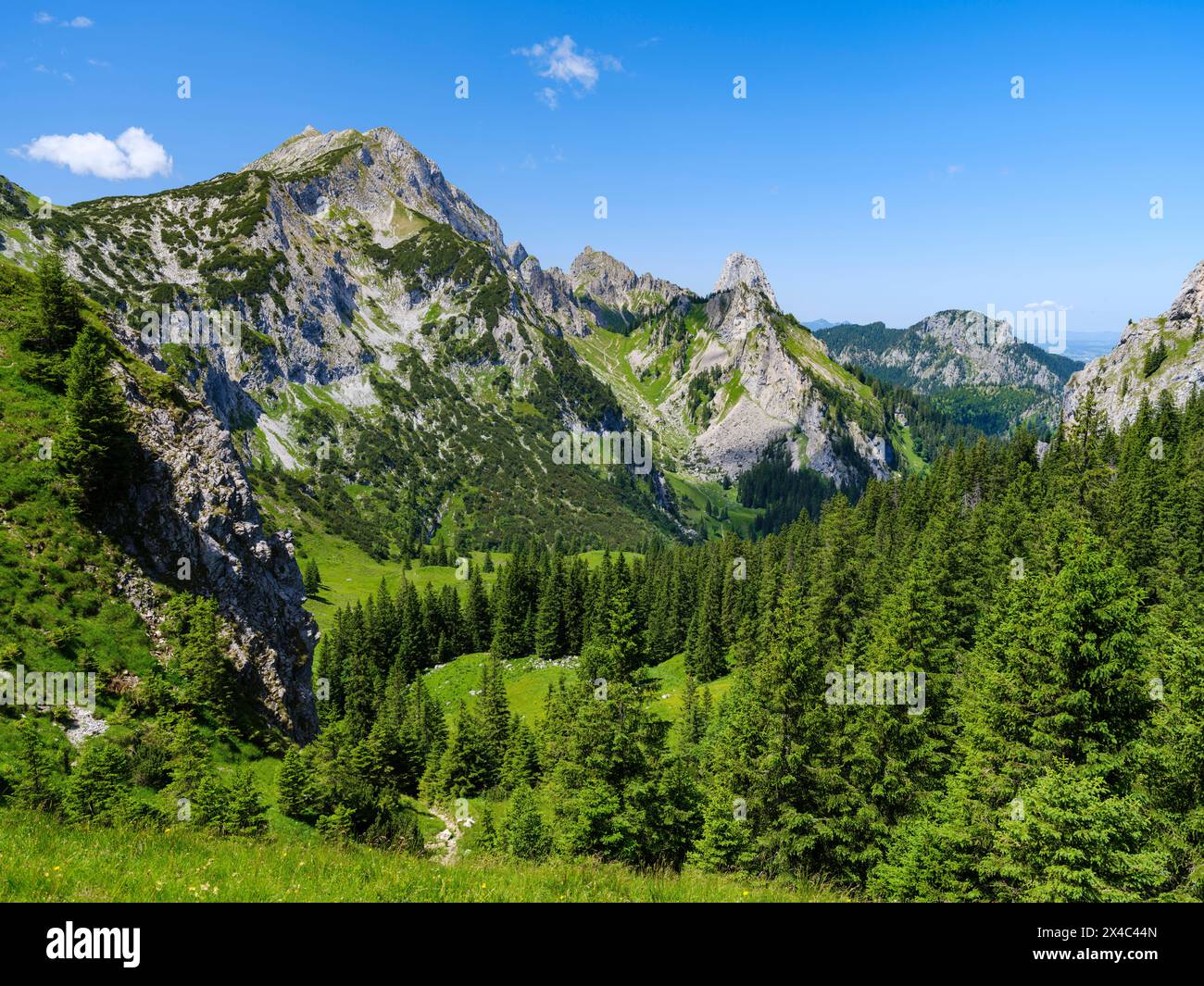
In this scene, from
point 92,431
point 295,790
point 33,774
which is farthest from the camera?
point 92,431

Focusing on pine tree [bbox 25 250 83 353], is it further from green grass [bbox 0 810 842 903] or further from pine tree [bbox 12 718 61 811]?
green grass [bbox 0 810 842 903]

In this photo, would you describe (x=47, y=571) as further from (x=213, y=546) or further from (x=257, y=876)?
(x=257, y=876)

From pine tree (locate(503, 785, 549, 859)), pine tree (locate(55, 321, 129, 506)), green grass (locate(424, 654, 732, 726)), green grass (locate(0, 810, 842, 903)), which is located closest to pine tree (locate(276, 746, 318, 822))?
pine tree (locate(503, 785, 549, 859))

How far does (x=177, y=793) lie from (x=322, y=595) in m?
147

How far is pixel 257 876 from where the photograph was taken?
10664mm

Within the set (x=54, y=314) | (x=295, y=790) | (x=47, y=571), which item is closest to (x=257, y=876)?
(x=295, y=790)

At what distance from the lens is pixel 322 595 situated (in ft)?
543

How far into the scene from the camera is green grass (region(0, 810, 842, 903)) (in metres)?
9.42

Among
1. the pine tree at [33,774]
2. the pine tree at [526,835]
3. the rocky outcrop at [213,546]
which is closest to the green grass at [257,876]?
the pine tree at [33,774]

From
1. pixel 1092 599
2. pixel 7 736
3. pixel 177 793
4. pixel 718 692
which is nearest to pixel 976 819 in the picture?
pixel 1092 599
